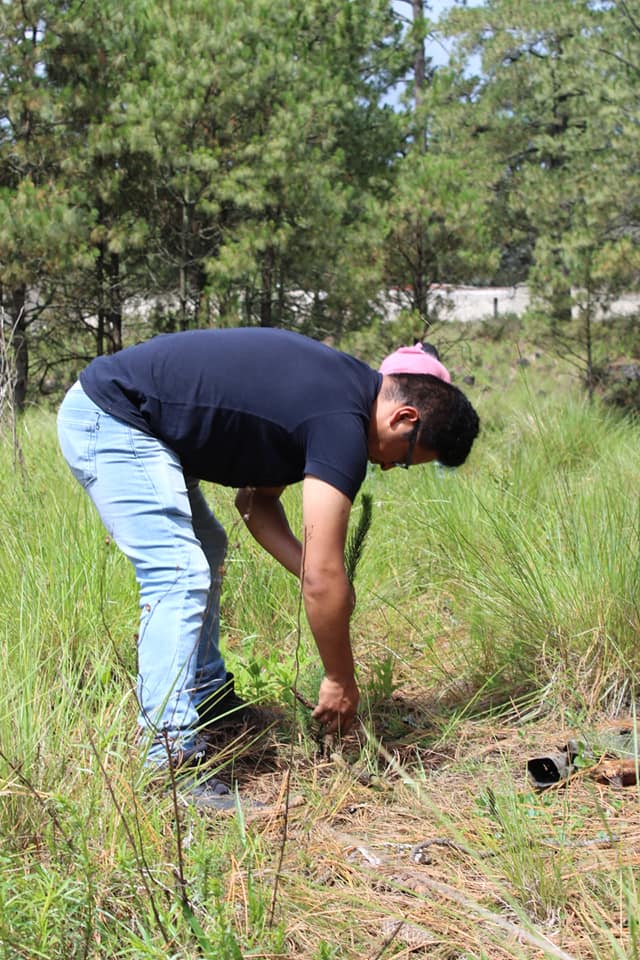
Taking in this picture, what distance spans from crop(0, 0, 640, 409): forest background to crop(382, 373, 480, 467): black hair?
302 inches

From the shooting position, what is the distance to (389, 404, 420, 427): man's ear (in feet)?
8.21

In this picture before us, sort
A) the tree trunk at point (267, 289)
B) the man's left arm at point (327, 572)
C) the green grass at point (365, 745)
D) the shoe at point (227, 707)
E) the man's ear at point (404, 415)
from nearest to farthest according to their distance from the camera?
1. the green grass at point (365, 745)
2. the man's left arm at point (327, 572)
3. the man's ear at point (404, 415)
4. the shoe at point (227, 707)
5. the tree trunk at point (267, 289)

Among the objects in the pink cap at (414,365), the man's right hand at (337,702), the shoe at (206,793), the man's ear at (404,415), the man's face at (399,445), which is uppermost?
the pink cap at (414,365)

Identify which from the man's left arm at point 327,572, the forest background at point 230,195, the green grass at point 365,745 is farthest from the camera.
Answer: the forest background at point 230,195

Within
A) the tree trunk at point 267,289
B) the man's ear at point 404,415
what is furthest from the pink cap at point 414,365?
the tree trunk at point 267,289

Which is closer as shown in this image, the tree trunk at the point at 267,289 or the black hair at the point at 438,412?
the black hair at the point at 438,412

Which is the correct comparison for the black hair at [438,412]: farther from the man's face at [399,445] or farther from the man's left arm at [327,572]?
the man's left arm at [327,572]

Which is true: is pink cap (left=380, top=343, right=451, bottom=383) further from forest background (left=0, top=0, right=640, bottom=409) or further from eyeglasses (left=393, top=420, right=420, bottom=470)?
forest background (left=0, top=0, right=640, bottom=409)

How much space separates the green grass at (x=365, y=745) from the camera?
1.89 metres

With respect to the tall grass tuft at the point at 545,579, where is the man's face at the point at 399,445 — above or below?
above

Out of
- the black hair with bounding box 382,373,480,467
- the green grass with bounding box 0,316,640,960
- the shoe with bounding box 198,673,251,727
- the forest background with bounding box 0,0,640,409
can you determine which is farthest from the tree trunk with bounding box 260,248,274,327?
the black hair with bounding box 382,373,480,467

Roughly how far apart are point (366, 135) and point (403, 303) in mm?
3740

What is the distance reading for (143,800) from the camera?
2189 mm

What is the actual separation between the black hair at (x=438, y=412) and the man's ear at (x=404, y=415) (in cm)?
2
